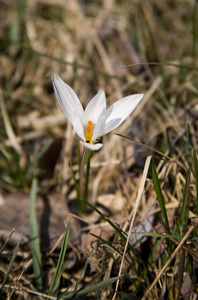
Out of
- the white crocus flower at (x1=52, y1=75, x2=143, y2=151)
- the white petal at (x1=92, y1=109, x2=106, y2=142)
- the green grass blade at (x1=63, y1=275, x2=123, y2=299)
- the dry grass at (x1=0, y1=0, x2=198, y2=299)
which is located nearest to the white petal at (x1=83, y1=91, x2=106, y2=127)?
the white crocus flower at (x1=52, y1=75, x2=143, y2=151)

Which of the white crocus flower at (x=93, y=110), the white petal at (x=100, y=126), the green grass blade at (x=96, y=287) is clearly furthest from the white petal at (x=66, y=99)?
the green grass blade at (x=96, y=287)

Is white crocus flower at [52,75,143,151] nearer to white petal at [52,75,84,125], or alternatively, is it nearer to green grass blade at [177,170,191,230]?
white petal at [52,75,84,125]

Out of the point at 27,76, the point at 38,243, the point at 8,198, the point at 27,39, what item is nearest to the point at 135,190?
the point at 38,243

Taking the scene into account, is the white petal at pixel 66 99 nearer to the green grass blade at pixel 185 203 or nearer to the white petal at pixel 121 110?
the white petal at pixel 121 110

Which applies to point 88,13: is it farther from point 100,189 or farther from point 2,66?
point 100,189

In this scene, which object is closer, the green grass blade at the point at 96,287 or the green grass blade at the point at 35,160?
the green grass blade at the point at 96,287

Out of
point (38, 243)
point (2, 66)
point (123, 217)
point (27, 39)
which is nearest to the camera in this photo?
point (38, 243)

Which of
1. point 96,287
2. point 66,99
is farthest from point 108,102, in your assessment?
point 96,287
